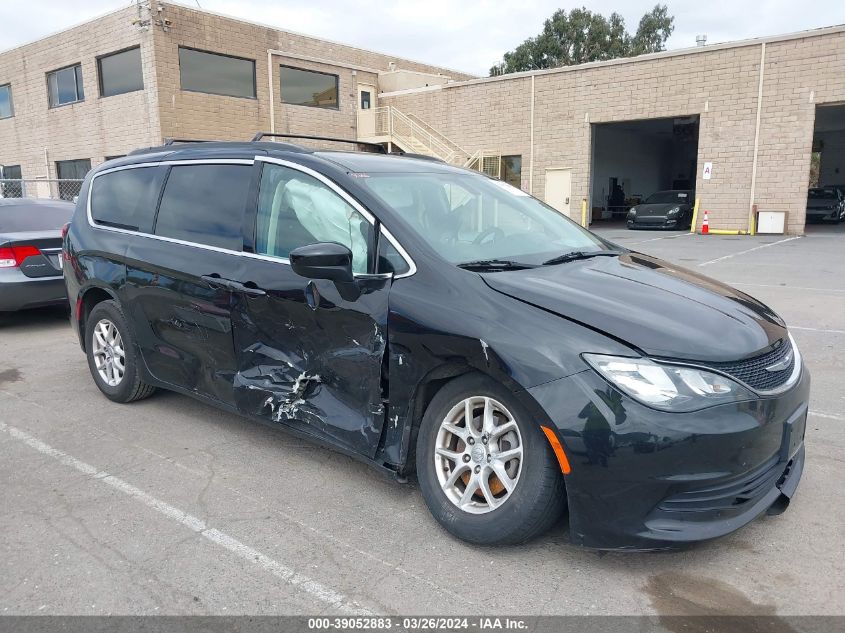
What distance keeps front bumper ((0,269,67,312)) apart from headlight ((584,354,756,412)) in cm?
697

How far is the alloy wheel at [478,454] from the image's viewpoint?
9.38 ft

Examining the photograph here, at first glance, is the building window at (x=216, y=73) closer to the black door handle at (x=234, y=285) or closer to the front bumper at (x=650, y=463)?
the black door handle at (x=234, y=285)

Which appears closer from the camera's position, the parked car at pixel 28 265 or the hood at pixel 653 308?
the hood at pixel 653 308

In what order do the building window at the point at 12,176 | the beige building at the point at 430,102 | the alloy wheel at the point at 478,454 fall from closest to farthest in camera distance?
1. the alloy wheel at the point at 478,454
2. the beige building at the point at 430,102
3. the building window at the point at 12,176

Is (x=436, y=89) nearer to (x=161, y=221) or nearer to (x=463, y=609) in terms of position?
(x=161, y=221)

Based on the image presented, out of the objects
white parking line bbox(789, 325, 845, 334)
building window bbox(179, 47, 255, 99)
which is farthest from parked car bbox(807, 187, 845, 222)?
building window bbox(179, 47, 255, 99)

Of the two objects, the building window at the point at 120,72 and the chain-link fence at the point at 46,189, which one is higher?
the building window at the point at 120,72

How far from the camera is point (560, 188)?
82.7 ft

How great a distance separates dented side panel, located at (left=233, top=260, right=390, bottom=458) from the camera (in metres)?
3.24

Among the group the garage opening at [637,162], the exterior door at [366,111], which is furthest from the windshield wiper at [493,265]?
the exterior door at [366,111]

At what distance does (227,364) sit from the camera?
3.95 m

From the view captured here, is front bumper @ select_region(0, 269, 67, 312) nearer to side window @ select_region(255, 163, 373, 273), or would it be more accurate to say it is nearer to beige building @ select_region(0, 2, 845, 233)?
side window @ select_region(255, 163, 373, 273)

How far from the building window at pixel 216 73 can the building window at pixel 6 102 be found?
11275mm

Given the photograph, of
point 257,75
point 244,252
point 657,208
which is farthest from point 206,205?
point 257,75
